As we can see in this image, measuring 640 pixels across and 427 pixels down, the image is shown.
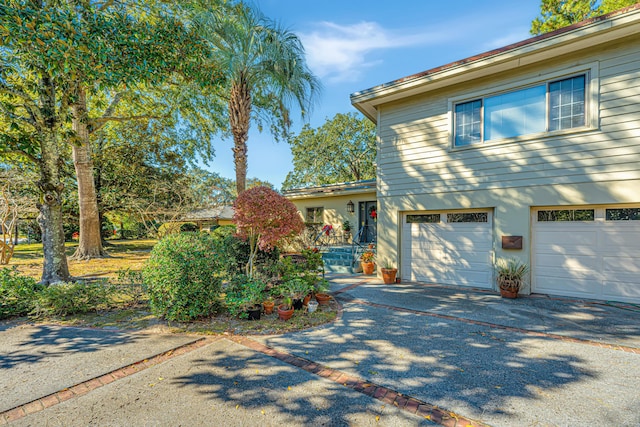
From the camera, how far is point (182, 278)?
450 centimetres

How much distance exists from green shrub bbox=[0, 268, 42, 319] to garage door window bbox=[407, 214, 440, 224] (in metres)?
8.77

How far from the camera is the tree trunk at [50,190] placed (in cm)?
631

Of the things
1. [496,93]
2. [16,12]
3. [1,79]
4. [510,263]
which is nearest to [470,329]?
[510,263]

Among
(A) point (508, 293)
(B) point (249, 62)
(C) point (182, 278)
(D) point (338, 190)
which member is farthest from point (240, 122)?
(A) point (508, 293)

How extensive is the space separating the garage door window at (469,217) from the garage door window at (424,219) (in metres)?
0.34

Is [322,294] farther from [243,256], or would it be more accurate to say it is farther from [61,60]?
[61,60]

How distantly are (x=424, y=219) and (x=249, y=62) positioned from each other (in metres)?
6.73

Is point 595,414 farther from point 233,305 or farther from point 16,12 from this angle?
point 16,12

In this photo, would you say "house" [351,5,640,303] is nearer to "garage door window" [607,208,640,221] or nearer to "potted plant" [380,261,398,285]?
"garage door window" [607,208,640,221]

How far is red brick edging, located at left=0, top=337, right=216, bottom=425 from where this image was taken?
2533 mm

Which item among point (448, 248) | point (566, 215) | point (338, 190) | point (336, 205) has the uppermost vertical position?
point (338, 190)

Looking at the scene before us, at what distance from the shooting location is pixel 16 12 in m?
4.07

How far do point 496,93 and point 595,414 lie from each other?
→ 6770 millimetres

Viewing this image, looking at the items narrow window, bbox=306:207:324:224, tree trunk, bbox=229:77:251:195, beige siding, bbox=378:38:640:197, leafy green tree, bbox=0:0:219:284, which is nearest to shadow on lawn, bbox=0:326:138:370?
leafy green tree, bbox=0:0:219:284
